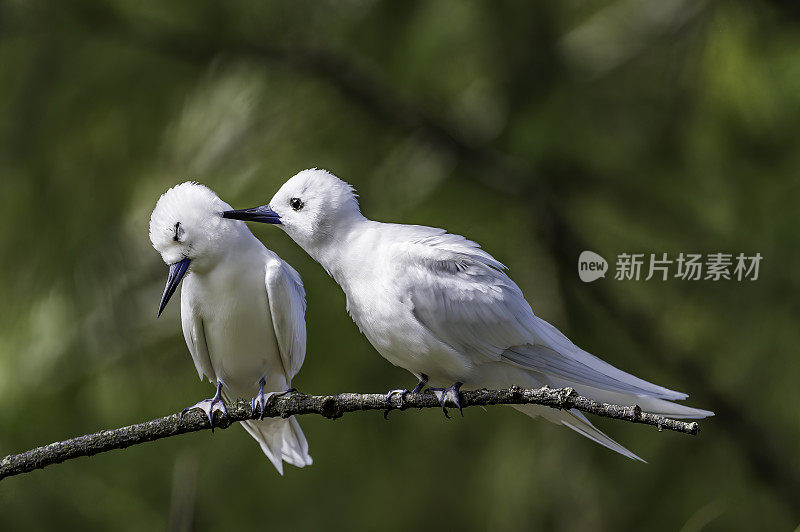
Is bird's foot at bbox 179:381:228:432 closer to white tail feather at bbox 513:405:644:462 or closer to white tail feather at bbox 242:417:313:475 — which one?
white tail feather at bbox 242:417:313:475

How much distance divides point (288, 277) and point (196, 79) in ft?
4.51

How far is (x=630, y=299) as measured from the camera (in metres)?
2.90

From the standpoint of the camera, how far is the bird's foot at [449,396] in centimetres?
148

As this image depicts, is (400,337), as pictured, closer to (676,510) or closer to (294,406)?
(294,406)

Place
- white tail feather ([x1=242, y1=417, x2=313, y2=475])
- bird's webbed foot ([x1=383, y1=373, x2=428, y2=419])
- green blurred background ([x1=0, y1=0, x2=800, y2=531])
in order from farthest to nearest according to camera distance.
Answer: green blurred background ([x1=0, y1=0, x2=800, y2=531])
white tail feather ([x1=242, y1=417, x2=313, y2=475])
bird's webbed foot ([x1=383, y1=373, x2=428, y2=419])

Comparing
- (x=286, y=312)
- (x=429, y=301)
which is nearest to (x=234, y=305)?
(x=286, y=312)

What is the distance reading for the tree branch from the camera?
125 cm

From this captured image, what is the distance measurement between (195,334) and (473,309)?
1.99 feet

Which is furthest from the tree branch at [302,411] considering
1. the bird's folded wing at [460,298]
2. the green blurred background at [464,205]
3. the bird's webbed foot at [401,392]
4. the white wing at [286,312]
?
the green blurred background at [464,205]

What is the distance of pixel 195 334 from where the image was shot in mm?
1864

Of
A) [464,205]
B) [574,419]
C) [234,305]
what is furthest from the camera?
[464,205]

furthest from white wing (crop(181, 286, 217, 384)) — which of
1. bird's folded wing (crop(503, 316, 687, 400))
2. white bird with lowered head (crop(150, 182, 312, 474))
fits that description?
bird's folded wing (crop(503, 316, 687, 400))

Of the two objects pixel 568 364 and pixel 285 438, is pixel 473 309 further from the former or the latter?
pixel 285 438

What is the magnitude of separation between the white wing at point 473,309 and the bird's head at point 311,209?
0.12 meters
